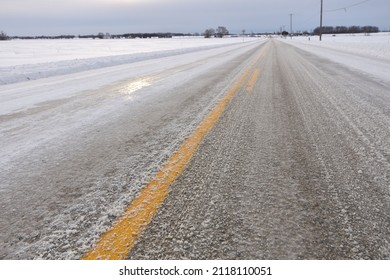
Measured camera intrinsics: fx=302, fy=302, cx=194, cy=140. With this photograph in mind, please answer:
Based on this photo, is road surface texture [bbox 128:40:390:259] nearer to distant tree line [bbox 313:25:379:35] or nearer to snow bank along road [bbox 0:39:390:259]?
snow bank along road [bbox 0:39:390:259]

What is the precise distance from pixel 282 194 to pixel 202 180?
0.64 metres

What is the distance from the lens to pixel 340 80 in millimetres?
7875

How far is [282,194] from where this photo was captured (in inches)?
88.7

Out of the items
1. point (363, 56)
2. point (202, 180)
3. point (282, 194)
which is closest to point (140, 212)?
point (202, 180)

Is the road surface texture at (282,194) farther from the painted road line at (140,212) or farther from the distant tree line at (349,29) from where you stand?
the distant tree line at (349,29)

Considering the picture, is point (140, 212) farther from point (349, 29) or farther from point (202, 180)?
point (349, 29)

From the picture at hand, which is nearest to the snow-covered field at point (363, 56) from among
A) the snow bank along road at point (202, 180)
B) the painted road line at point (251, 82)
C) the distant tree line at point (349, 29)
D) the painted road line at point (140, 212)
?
the painted road line at point (251, 82)

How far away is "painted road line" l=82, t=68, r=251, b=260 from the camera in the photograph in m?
1.67

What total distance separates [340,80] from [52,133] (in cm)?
706

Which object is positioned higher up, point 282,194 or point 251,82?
point 251,82

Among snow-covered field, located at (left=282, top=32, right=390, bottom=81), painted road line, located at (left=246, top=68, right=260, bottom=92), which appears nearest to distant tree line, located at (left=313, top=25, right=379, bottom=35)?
snow-covered field, located at (left=282, top=32, right=390, bottom=81)

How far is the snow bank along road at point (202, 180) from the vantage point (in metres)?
1.74
